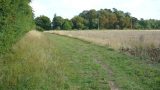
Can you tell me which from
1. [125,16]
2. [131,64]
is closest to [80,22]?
[125,16]

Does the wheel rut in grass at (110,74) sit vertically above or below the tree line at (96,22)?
below

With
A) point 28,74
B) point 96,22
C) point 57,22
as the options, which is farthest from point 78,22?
point 28,74

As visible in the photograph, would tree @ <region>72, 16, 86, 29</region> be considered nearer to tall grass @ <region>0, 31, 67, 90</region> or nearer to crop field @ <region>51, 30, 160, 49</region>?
crop field @ <region>51, 30, 160, 49</region>

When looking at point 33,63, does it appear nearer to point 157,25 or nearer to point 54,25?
point 54,25

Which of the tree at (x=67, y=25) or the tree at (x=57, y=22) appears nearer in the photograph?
the tree at (x=67, y=25)

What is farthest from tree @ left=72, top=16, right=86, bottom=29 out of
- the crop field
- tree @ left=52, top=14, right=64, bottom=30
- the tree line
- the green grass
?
the green grass

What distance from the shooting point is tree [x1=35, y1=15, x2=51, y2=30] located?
103m

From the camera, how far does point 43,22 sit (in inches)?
4205

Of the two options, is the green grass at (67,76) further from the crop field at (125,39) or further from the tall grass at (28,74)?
the crop field at (125,39)

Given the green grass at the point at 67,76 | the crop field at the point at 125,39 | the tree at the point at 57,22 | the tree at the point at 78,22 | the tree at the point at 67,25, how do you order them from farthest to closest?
the tree at the point at 78,22, the tree at the point at 57,22, the tree at the point at 67,25, the crop field at the point at 125,39, the green grass at the point at 67,76

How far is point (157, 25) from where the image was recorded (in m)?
126

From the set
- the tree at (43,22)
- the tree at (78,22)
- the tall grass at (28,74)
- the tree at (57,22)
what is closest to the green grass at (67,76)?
the tall grass at (28,74)

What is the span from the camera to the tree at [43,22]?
339ft

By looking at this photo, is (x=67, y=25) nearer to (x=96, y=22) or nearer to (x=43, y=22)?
(x=43, y=22)
